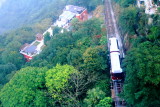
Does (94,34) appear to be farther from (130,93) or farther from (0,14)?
(0,14)

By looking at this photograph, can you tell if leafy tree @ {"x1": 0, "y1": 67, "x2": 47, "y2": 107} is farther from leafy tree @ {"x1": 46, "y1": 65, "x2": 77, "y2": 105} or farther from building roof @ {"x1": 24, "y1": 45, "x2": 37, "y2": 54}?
building roof @ {"x1": 24, "y1": 45, "x2": 37, "y2": 54}

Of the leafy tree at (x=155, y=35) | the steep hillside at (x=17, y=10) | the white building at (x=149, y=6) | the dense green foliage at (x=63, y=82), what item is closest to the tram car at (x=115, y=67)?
the dense green foliage at (x=63, y=82)

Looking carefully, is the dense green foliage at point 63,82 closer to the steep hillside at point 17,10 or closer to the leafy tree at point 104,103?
the leafy tree at point 104,103

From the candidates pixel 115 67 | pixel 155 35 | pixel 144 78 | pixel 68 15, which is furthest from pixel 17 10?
pixel 144 78

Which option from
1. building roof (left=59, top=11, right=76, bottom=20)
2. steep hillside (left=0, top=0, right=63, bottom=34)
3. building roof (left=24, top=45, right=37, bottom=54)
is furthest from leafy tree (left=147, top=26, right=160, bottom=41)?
steep hillside (left=0, top=0, right=63, bottom=34)

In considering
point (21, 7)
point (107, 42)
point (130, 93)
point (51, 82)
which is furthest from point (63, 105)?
point (21, 7)
